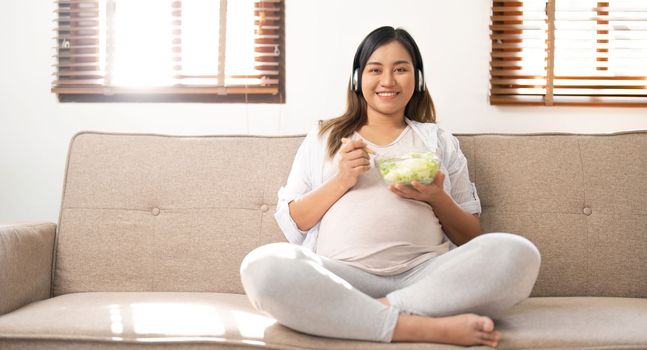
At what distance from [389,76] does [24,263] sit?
1.23 m

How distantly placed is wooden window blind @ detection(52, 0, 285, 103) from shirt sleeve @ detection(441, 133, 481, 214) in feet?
2.71

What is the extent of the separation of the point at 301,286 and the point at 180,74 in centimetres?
141

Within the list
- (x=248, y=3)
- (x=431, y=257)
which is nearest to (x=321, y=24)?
(x=248, y=3)

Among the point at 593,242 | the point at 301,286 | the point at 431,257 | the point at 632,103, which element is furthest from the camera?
the point at 632,103

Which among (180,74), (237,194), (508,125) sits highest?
(180,74)

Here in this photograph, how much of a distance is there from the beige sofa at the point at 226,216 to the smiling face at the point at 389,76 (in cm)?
32

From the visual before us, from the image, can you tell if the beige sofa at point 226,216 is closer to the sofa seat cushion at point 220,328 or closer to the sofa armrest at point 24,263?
the sofa armrest at point 24,263

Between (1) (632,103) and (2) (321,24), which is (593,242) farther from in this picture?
(2) (321,24)

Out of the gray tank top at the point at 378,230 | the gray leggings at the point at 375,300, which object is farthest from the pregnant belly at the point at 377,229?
the gray leggings at the point at 375,300

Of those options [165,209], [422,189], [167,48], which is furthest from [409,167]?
[167,48]

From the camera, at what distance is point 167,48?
269 centimetres

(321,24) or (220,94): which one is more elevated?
(321,24)

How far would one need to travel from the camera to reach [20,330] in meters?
1.66

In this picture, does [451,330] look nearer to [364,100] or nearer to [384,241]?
[384,241]
